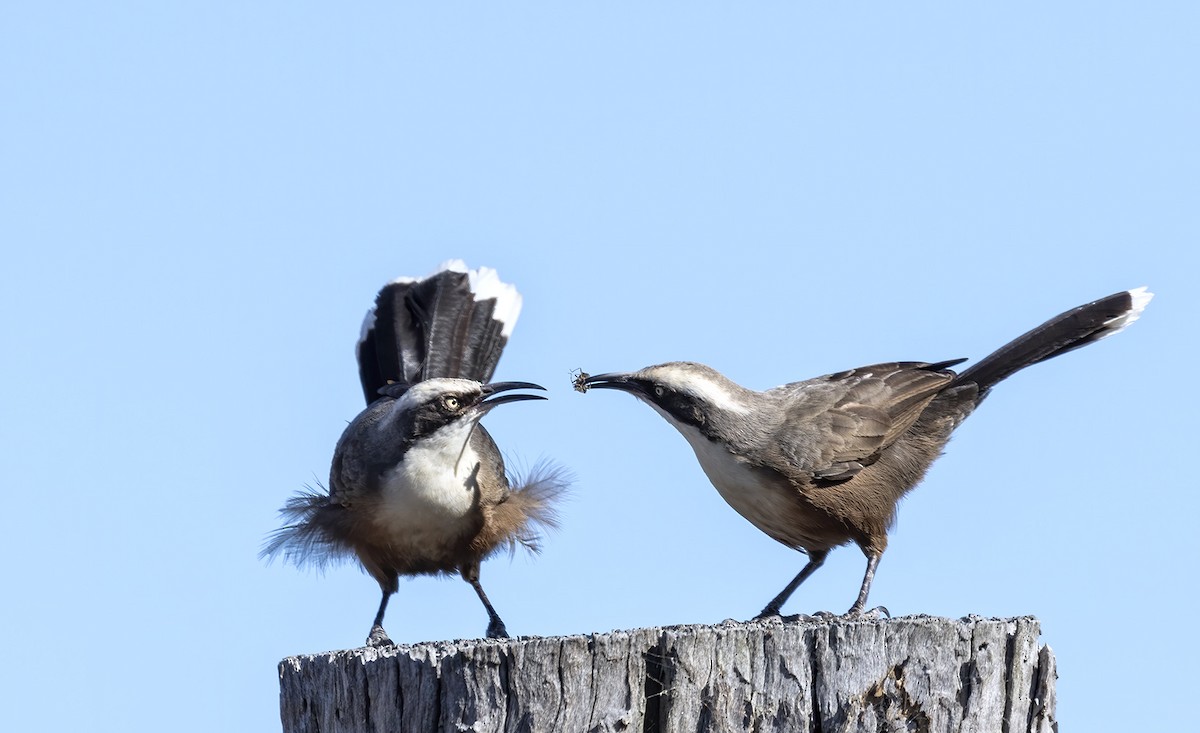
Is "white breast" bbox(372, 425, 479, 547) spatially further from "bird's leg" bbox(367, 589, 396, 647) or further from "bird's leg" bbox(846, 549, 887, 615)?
"bird's leg" bbox(846, 549, 887, 615)

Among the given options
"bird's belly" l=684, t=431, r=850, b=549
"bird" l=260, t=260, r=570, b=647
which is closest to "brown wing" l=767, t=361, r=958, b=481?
"bird's belly" l=684, t=431, r=850, b=549

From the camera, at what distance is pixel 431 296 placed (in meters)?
9.76

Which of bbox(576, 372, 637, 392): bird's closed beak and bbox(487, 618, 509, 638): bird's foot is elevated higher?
bbox(576, 372, 637, 392): bird's closed beak

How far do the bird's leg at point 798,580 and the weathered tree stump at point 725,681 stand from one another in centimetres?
287

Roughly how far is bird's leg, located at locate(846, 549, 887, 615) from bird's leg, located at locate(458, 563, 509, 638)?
224 cm

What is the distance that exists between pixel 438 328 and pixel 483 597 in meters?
2.38

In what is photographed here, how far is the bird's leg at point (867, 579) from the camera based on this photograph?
6.73m

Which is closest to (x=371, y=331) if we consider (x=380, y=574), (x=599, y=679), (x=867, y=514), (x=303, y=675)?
(x=380, y=574)

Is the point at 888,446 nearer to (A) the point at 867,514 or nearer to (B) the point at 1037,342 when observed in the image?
(A) the point at 867,514

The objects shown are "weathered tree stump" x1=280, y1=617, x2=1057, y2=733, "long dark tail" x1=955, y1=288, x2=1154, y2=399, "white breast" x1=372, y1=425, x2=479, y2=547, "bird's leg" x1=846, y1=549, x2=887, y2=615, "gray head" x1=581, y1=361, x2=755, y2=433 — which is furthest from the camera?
"long dark tail" x1=955, y1=288, x2=1154, y2=399

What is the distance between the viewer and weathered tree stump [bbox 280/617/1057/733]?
4227 mm

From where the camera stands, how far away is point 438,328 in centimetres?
961

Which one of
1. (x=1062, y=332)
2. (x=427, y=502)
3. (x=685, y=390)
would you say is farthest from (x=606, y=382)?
(x=1062, y=332)

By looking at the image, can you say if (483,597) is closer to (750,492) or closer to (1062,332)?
(750,492)
